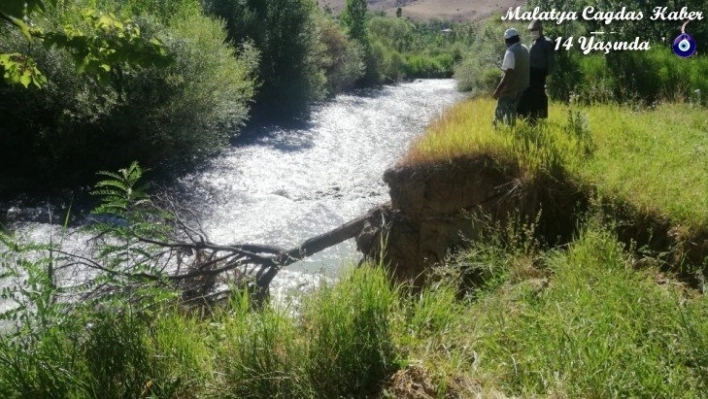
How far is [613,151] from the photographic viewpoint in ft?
22.8

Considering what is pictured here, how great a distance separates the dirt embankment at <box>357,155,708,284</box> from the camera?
570cm

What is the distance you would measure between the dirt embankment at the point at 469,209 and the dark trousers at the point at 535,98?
2.25 meters

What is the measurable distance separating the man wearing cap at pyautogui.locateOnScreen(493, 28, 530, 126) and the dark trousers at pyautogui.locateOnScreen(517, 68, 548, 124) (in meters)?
0.15

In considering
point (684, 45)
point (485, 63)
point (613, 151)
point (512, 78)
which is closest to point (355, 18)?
point (485, 63)

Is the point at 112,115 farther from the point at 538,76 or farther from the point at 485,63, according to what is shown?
the point at 485,63

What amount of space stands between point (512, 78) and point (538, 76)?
67 cm

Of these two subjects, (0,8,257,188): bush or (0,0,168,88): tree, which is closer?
(0,0,168,88): tree

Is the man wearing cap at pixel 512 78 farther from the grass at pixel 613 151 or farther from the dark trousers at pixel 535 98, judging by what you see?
the grass at pixel 613 151

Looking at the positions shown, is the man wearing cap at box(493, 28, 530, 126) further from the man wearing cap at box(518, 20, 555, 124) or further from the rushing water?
the rushing water

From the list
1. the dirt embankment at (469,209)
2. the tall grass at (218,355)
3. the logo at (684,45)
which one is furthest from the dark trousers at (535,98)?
the logo at (684,45)

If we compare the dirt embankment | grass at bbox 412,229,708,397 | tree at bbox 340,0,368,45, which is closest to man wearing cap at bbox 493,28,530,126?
the dirt embankment

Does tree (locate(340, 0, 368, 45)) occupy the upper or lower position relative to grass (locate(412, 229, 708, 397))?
upper

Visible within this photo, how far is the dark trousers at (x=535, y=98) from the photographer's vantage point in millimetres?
8523

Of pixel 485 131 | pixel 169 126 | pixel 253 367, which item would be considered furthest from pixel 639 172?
pixel 169 126
